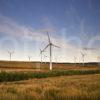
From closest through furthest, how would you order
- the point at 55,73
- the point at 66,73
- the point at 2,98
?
the point at 2,98 < the point at 55,73 < the point at 66,73

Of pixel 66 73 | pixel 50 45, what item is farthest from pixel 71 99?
pixel 50 45

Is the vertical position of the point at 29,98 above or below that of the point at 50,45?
below

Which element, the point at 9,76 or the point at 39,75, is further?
the point at 39,75

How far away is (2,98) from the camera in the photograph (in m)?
15.6

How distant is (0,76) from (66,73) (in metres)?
26.5

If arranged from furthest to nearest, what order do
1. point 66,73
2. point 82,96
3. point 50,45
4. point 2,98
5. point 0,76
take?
point 50,45 → point 66,73 → point 0,76 → point 82,96 → point 2,98

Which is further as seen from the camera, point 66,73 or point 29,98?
point 66,73

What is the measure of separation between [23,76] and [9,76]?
442cm

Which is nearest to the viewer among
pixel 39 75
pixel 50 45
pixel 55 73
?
pixel 39 75

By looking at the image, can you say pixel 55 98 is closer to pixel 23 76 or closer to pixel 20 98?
pixel 20 98

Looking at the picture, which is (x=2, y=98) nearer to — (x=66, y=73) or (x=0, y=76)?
(x=0, y=76)

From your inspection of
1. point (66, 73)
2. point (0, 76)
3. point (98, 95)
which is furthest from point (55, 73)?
point (98, 95)

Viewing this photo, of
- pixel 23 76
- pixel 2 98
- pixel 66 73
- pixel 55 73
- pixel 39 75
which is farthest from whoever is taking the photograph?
pixel 66 73

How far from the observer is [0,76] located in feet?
158
